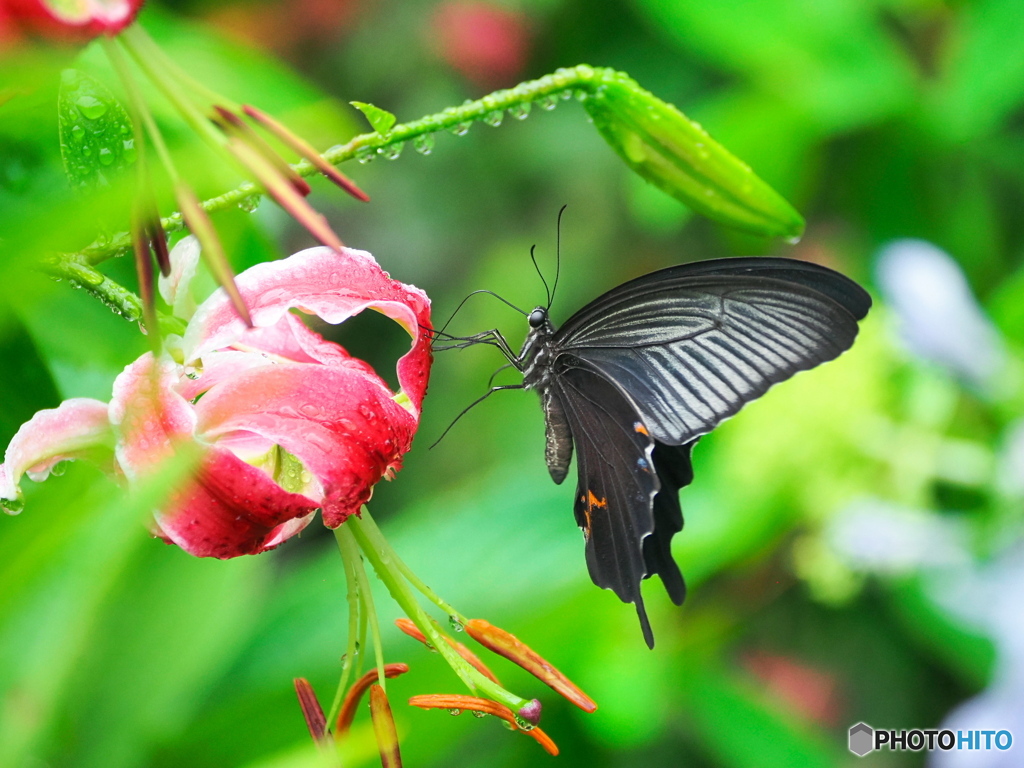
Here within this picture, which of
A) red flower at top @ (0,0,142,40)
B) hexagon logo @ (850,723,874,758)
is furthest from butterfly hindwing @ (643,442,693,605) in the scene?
hexagon logo @ (850,723,874,758)

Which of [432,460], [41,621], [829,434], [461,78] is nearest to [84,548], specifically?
[41,621]

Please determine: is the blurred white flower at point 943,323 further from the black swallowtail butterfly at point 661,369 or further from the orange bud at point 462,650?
the orange bud at point 462,650

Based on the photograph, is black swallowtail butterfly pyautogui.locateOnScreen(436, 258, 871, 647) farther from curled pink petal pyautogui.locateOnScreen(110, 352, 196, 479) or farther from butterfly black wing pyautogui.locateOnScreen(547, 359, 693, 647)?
curled pink petal pyautogui.locateOnScreen(110, 352, 196, 479)

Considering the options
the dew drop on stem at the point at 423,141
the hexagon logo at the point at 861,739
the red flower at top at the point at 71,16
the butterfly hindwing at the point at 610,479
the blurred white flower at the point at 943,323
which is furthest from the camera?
the hexagon logo at the point at 861,739

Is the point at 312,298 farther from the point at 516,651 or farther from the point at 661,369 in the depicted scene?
the point at 661,369

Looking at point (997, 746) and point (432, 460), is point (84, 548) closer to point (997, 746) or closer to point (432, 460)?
point (997, 746)

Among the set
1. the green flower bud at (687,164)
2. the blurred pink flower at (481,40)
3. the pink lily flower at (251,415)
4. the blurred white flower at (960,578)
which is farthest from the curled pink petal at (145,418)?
the blurred pink flower at (481,40)

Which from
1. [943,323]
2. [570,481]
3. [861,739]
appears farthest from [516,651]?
[861,739]
